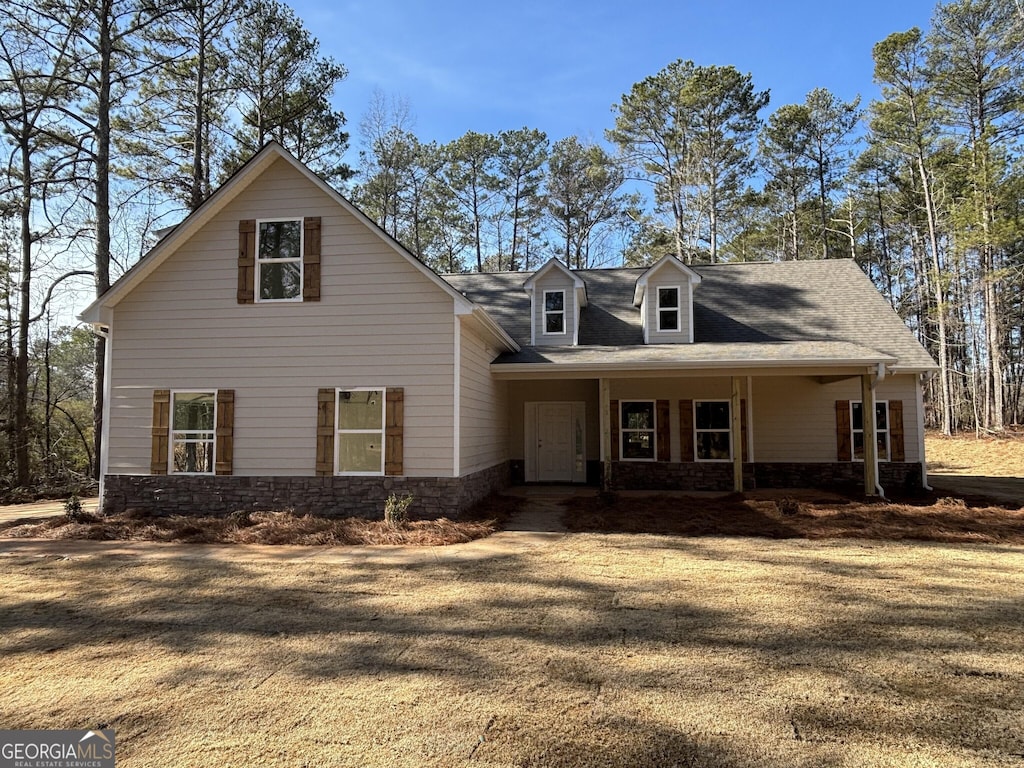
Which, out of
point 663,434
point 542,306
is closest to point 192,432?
point 542,306

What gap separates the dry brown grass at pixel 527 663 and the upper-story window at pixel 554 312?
8514 millimetres

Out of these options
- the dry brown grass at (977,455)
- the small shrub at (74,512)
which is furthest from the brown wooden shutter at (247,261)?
the dry brown grass at (977,455)

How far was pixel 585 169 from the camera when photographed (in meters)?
28.0

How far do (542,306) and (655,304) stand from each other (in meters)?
2.70

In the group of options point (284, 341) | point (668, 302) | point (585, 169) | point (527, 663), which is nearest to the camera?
point (527, 663)

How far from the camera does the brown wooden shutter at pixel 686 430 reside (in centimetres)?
1331

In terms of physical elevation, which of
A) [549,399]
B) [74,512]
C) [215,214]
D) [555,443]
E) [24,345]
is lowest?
[74,512]

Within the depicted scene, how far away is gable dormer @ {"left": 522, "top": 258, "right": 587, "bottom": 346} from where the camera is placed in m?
14.1

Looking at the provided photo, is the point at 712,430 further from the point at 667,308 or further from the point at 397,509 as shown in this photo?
the point at 397,509

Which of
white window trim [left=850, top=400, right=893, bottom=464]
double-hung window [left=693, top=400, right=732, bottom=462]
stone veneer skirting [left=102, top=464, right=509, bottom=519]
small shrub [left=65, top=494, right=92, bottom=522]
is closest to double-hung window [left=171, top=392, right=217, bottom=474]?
stone veneer skirting [left=102, top=464, right=509, bottom=519]

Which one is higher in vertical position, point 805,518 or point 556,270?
point 556,270

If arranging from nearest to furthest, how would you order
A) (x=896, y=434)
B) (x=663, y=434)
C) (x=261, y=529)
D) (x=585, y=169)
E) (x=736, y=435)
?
(x=261, y=529) → (x=736, y=435) → (x=896, y=434) → (x=663, y=434) → (x=585, y=169)

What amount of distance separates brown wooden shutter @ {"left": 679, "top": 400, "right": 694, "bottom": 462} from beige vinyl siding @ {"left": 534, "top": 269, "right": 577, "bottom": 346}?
309cm

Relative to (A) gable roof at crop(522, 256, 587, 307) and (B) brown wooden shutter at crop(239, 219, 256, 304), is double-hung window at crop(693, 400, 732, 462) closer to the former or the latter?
(A) gable roof at crop(522, 256, 587, 307)
